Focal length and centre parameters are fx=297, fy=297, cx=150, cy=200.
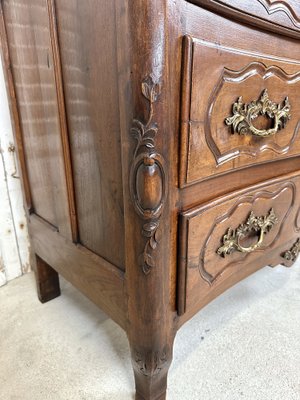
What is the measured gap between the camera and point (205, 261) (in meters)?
0.56

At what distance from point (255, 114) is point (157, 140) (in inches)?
9.1

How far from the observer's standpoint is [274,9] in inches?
19.5

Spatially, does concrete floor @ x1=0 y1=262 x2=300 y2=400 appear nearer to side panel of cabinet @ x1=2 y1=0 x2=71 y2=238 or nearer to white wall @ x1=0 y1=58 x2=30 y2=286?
white wall @ x1=0 y1=58 x2=30 y2=286

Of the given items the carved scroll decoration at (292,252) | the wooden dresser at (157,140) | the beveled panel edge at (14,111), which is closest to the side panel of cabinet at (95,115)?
the wooden dresser at (157,140)

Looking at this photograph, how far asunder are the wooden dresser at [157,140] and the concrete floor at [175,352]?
12 cm

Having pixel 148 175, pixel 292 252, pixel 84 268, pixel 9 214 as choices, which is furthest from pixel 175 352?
pixel 9 214

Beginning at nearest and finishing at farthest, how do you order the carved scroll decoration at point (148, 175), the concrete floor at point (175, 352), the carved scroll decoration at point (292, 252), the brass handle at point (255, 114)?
the carved scroll decoration at point (148, 175), the brass handle at point (255, 114), the concrete floor at point (175, 352), the carved scroll decoration at point (292, 252)

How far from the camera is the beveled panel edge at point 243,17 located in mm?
409

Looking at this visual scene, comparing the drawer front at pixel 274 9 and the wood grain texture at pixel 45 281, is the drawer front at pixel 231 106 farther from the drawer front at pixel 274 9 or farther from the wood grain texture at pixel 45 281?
the wood grain texture at pixel 45 281

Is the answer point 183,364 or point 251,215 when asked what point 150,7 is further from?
point 183,364

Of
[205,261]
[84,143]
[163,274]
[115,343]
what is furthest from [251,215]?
[115,343]

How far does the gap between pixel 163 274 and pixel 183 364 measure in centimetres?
35

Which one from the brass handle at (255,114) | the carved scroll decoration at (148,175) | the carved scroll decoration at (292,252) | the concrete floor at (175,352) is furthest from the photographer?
the carved scroll decoration at (292,252)

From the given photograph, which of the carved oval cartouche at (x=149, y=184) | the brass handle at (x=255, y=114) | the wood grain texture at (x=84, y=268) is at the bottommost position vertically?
the wood grain texture at (x=84, y=268)
